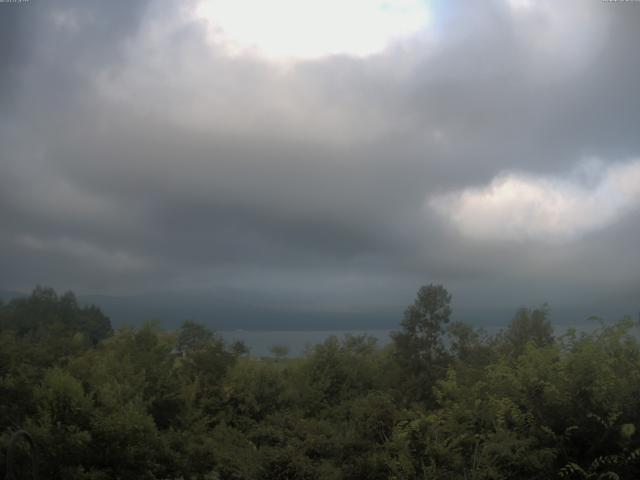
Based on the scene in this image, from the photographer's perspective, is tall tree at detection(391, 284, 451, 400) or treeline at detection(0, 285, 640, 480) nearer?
treeline at detection(0, 285, 640, 480)

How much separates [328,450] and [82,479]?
3963 mm

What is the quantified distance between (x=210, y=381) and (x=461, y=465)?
11.9 meters

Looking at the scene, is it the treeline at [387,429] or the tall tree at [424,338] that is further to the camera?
the tall tree at [424,338]

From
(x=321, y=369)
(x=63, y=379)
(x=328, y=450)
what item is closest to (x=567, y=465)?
(x=328, y=450)

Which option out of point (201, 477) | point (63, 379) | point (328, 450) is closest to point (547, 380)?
point (328, 450)

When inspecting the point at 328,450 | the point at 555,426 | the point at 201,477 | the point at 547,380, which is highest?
the point at 547,380

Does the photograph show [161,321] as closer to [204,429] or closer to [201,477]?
[204,429]

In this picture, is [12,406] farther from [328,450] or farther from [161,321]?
[161,321]

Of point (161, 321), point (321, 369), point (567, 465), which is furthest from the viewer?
point (321, 369)

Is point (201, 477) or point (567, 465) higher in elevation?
point (567, 465)

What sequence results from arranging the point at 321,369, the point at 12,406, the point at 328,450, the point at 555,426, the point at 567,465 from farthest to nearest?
the point at 321,369, the point at 12,406, the point at 328,450, the point at 555,426, the point at 567,465

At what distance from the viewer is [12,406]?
10914mm

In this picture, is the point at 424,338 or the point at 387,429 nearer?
A: the point at 387,429

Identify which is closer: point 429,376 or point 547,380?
point 547,380
